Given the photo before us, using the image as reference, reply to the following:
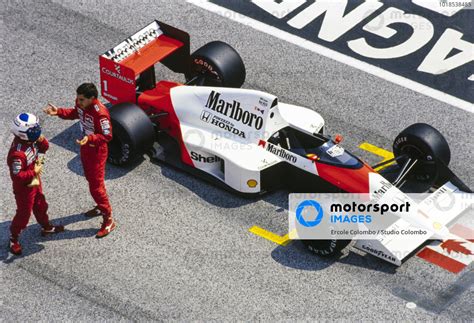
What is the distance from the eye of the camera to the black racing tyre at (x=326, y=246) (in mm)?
10906

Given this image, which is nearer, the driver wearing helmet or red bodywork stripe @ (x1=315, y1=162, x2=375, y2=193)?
the driver wearing helmet

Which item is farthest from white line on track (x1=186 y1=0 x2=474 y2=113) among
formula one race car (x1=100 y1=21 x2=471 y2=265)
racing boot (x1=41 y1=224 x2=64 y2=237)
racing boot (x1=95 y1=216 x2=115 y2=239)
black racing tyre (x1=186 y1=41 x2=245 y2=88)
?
racing boot (x1=41 y1=224 x2=64 y2=237)

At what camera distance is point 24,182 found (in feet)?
34.6

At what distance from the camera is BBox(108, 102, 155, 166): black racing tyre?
12.1 meters

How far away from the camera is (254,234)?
11.6 metres

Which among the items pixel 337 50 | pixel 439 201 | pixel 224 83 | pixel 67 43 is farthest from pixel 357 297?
pixel 67 43

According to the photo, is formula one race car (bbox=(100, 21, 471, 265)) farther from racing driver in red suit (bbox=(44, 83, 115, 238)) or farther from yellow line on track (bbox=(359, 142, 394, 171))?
racing driver in red suit (bbox=(44, 83, 115, 238))

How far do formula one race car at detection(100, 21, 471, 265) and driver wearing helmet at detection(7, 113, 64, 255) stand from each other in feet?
5.34

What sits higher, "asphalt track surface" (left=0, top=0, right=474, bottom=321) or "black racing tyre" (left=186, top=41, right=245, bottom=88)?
"black racing tyre" (left=186, top=41, right=245, bottom=88)

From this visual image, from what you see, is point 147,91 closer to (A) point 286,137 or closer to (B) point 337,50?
(A) point 286,137

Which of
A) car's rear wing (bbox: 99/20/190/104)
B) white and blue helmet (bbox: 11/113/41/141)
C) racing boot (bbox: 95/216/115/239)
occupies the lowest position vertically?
racing boot (bbox: 95/216/115/239)

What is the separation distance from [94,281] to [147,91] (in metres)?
3.21

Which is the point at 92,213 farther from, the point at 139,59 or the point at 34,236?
the point at 139,59

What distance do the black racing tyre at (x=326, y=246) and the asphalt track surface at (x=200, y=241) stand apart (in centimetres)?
15
